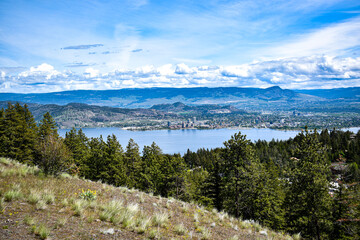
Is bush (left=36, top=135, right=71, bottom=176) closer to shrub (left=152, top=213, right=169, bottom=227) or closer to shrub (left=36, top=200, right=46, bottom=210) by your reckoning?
shrub (left=36, top=200, right=46, bottom=210)

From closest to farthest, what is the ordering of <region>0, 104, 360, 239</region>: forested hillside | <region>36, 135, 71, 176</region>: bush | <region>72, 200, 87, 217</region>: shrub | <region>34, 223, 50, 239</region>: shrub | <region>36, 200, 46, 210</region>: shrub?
<region>34, 223, 50, 239</region>: shrub
<region>36, 200, 46, 210</region>: shrub
<region>72, 200, 87, 217</region>: shrub
<region>36, 135, 71, 176</region>: bush
<region>0, 104, 360, 239</region>: forested hillside

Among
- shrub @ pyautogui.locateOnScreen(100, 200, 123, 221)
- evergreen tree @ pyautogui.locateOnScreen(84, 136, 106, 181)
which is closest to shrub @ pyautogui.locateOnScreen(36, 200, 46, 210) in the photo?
shrub @ pyautogui.locateOnScreen(100, 200, 123, 221)

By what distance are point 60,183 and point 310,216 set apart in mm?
18490

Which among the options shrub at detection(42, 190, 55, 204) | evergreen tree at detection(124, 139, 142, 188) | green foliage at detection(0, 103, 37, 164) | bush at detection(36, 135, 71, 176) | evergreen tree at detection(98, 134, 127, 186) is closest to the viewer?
shrub at detection(42, 190, 55, 204)

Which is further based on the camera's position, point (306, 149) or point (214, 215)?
point (306, 149)

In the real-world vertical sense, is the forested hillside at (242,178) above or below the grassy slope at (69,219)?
below

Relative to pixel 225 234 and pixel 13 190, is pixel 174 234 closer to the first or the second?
pixel 225 234

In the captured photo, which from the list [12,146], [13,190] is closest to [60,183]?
[13,190]

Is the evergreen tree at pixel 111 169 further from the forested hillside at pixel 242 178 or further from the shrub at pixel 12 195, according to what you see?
the shrub at pixel 12 195

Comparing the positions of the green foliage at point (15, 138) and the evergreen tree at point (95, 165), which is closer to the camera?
the green foliage at point (15, 138)

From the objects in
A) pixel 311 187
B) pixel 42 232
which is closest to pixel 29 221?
pixel 42 232

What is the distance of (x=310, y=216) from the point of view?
19.0 meters

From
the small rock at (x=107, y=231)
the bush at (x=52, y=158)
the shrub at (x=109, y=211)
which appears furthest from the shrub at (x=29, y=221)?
the bush at (x=52, y=158)

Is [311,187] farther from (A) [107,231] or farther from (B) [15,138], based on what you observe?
(B) [15,138]
